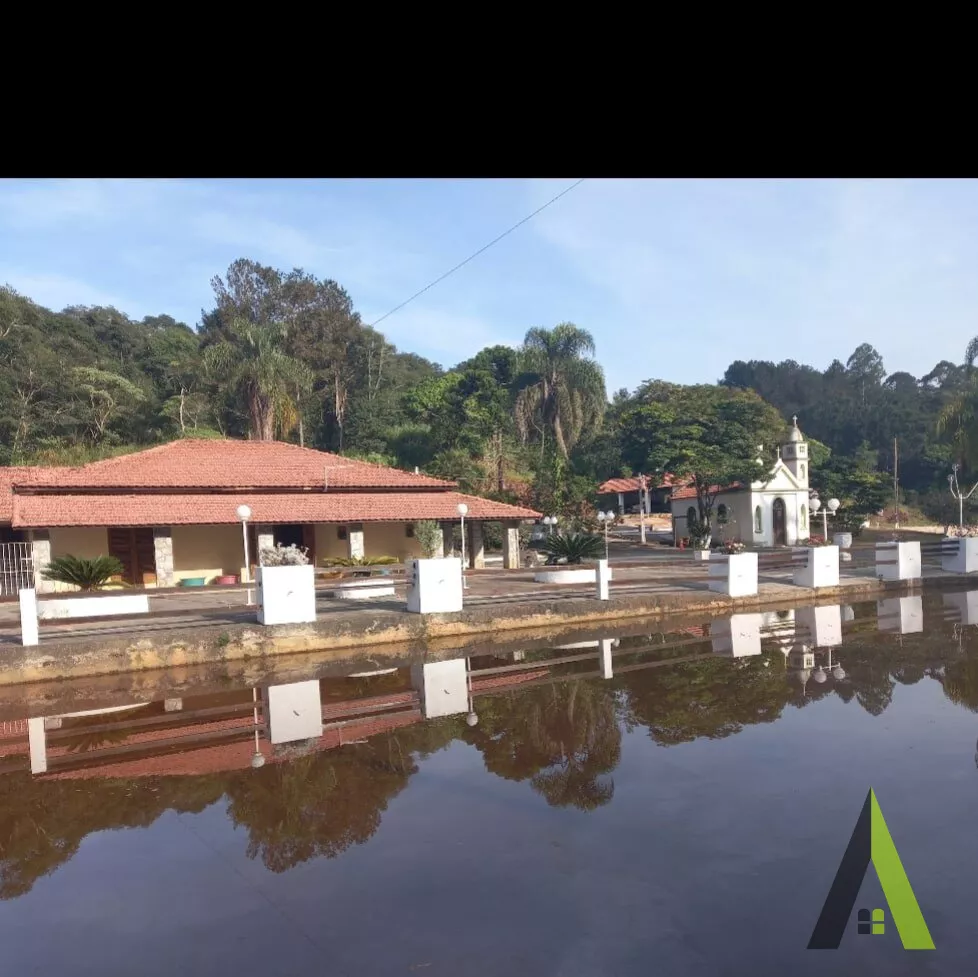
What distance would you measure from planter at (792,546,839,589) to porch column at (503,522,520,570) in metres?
9.50

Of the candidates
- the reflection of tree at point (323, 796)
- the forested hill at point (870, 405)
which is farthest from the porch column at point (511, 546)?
the forested hill at point (870, 405)

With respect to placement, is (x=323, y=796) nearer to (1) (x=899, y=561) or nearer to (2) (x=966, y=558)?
(1) (x=899, y=561)

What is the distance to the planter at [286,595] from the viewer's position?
11.6 metres

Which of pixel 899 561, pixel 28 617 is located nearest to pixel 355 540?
pixel 28 617

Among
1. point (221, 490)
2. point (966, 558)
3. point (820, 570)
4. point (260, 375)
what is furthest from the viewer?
point (260, 375)

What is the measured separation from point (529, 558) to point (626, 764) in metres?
20.3

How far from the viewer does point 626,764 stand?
619 cm

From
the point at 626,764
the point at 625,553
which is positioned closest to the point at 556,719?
the point at 626,764

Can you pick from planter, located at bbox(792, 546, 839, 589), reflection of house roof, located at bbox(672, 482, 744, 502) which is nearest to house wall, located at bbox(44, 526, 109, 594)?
planter, located at bbox(792, 546, 839, 589)

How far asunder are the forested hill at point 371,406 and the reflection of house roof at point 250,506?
23.8 feet

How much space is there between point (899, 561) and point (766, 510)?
17483 mm

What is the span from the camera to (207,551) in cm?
2141

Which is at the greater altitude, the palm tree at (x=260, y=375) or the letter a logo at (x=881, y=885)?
the palm tree at (x=260, y=375)

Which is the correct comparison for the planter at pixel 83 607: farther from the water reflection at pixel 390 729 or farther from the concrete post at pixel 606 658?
the concrete post at pixel 606 658
